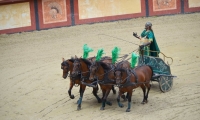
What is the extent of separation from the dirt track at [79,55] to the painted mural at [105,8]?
53cm

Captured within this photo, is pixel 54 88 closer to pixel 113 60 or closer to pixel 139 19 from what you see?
pixel 113 60

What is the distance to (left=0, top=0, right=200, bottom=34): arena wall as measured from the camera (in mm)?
23000

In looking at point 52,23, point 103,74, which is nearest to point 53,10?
point 52,23

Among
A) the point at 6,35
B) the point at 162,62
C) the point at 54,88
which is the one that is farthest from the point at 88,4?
the point at 162,62

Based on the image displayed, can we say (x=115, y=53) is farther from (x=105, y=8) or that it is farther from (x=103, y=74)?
(x=105, y=8)

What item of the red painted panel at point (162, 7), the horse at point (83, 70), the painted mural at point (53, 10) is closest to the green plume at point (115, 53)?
the horse at point (83, 70)

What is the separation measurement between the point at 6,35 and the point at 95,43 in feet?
16.6

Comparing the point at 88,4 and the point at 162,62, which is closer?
the point at 162,62

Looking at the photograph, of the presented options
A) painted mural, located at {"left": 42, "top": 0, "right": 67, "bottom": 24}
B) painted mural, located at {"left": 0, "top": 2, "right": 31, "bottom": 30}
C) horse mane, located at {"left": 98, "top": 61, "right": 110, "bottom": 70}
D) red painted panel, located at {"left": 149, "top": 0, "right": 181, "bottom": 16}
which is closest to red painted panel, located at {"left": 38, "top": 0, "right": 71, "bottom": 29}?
painted mural, located at {"left": 42, "top": 0, "right": 67, "bottom": 24}

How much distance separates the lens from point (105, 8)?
76.2 ft

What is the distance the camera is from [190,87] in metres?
15.2

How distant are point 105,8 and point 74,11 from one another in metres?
1.59

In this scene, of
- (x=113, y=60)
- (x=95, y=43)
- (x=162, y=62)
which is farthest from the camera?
(x=95, y=43)

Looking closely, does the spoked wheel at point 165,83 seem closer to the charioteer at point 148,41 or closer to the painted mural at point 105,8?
the charioteer at point 148,41
